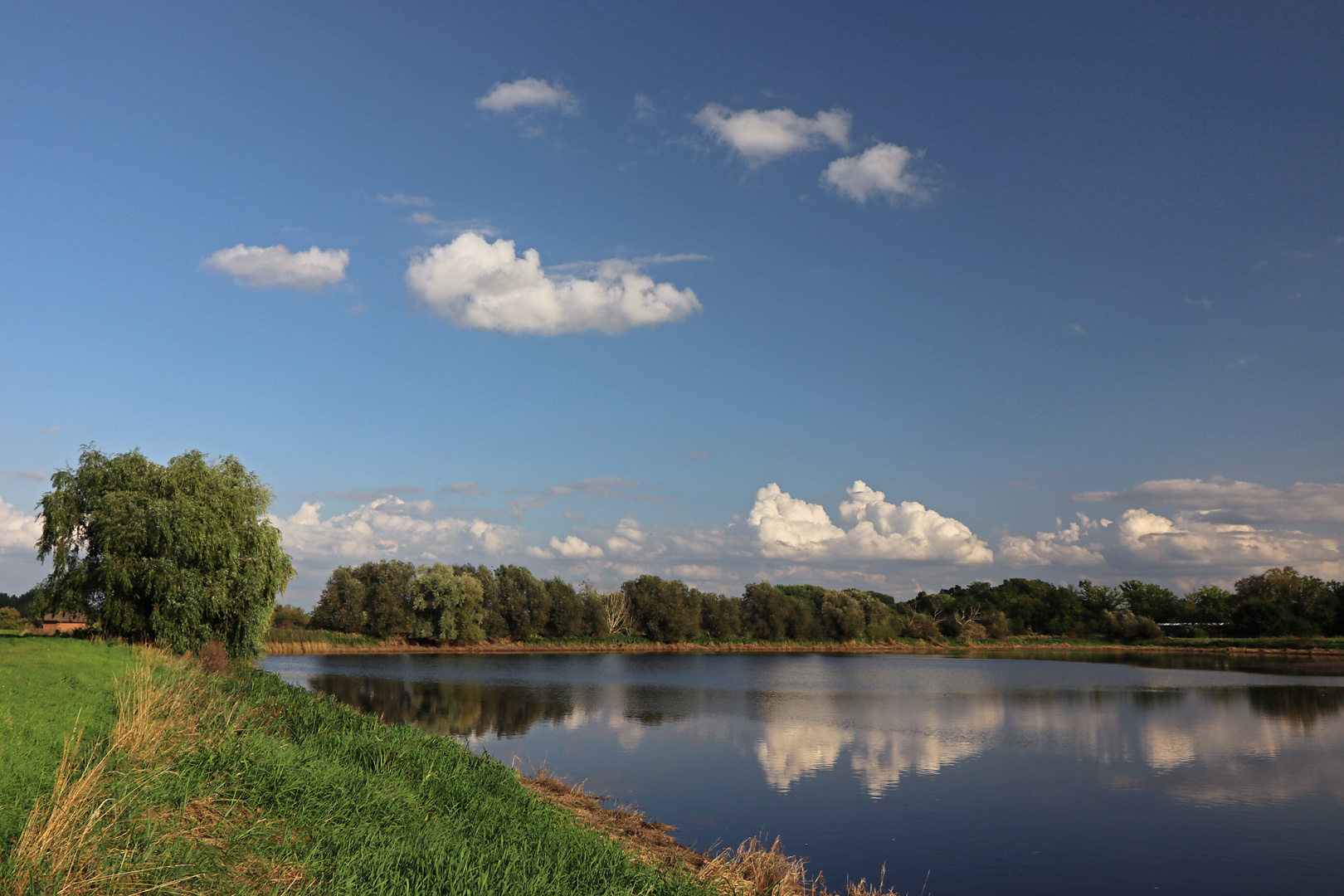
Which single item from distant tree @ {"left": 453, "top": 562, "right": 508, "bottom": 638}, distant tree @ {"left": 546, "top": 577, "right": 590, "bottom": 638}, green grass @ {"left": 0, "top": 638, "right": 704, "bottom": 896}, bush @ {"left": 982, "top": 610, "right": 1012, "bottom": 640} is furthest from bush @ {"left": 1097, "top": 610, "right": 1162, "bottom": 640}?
green grass @ {"left": 0, "top": 638, "right": 704, "bottom": 896}

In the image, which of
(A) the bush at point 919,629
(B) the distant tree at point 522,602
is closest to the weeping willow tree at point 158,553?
(B) the distant tree at point 522,602

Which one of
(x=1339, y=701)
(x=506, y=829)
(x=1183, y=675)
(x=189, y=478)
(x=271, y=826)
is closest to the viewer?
(x=271, y=826)

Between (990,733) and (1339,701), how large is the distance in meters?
31.4

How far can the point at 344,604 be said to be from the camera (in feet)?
315

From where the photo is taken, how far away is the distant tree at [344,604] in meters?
95.6

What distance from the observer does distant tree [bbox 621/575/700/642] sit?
114 metres

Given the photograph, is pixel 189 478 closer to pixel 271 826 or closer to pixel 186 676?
pixel 186 676

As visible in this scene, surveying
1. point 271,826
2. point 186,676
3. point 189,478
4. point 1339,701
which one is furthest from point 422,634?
point 271,826

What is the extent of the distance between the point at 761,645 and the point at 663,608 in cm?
1495

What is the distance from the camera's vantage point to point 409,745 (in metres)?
17.2

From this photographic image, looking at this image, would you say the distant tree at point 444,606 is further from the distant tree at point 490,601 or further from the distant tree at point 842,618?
the distant tree at point 842,618

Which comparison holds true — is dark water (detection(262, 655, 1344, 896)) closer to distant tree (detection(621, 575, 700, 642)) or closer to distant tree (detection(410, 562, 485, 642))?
distant tree (detection(410, 562, 485, 642))

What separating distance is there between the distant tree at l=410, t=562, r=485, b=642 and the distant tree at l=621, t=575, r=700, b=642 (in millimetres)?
26231

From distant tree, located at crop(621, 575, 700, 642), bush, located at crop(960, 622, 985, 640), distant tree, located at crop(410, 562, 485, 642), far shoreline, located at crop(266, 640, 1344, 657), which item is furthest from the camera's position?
bush, located at crop(960, 622, 985, 640)
